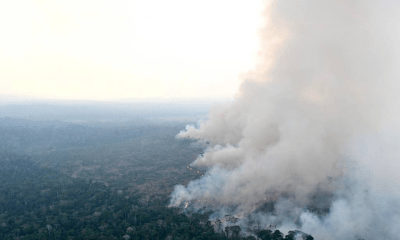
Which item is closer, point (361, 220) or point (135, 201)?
point (361, 220)

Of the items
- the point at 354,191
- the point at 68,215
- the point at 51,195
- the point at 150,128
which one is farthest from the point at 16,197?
the point at 150,128

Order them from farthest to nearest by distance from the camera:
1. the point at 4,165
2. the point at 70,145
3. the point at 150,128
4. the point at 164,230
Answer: the point at 150,128, the point at 70,145, the point at 4,165, the point at 164,230

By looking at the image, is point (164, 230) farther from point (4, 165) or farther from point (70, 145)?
point (70, 145)

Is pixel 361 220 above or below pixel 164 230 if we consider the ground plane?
above

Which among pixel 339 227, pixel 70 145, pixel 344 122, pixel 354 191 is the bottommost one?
pixel 70 145

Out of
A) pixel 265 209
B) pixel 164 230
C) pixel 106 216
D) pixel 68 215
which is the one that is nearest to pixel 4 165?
pixel 68 215

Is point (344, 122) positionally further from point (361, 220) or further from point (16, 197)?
point (16, 197)

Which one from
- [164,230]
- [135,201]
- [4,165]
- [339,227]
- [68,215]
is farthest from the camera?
[4,165]
